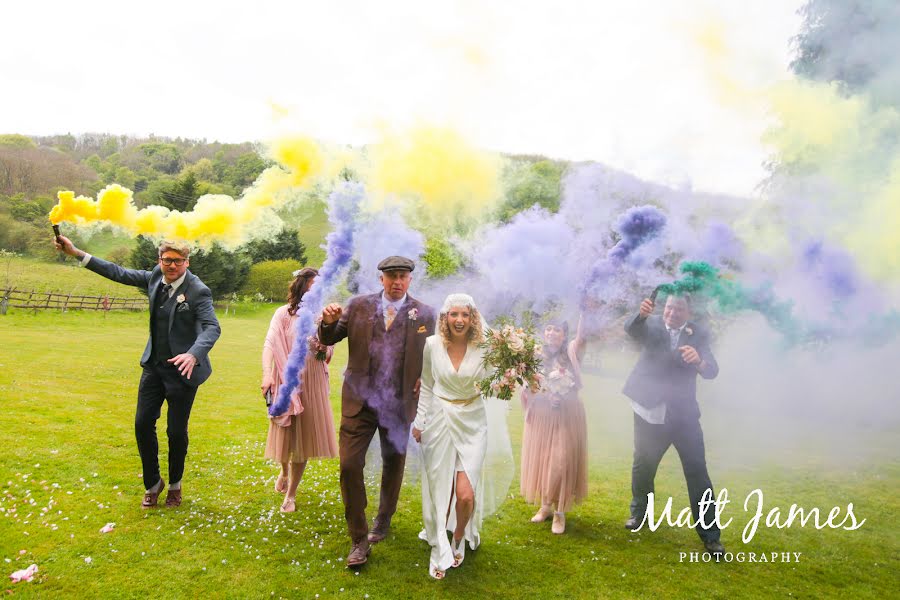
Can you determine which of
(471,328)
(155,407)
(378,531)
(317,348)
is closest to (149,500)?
(155,407)

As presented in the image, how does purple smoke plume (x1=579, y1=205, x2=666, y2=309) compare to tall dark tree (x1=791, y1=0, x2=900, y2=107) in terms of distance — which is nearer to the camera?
purple smoke plume (x1=579, y1=205, x2=666, y2=309)

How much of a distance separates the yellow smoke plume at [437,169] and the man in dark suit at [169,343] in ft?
9.73

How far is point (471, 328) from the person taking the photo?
5.55 metres

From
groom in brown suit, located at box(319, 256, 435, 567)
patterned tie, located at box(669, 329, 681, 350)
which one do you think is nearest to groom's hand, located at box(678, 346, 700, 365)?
patterned tie, located at box(669, 329, 681, 350)

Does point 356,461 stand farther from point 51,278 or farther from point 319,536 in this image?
point 51,278

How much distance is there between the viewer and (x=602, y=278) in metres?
6.53

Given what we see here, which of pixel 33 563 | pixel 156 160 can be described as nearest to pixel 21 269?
pixel 156 160

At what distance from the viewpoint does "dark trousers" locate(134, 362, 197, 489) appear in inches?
237

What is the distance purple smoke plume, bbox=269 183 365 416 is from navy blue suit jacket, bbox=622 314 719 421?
331 cm

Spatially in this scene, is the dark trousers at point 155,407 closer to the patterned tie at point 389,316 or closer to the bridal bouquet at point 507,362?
the patterned tie at point 389,316

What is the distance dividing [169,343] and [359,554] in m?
3.09

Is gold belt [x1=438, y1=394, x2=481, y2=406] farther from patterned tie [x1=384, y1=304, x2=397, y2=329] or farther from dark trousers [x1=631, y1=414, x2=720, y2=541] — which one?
dark trousers [x1=631, y1=414, x2=720, y2=541]

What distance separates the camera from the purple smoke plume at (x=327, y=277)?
20.0 ft

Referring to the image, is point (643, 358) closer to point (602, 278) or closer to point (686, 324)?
point (686, 324)
